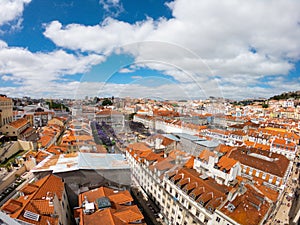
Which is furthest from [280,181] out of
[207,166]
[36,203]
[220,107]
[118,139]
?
[36,203]

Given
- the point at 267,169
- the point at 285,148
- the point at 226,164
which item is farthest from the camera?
the point at 285,148

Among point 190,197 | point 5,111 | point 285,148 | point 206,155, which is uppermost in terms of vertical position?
point 5,111

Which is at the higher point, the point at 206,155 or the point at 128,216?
the point at 206,155

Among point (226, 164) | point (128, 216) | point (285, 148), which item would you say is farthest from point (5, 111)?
point (285, 148)

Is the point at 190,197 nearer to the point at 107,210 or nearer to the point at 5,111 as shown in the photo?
the point at 107,210

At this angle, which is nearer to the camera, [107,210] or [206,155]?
[107,210]

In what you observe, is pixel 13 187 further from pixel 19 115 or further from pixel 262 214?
pixel 19 115

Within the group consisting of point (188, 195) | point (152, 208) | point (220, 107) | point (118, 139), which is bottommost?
point (152, 208)

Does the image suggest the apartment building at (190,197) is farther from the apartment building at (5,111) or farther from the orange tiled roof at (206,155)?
the apartment building at (5,111)

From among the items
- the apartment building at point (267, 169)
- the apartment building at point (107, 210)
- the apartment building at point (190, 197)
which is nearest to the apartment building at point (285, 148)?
the apartment building at point (267, 169)

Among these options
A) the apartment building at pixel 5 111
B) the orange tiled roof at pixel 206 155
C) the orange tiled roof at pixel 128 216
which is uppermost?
the apartment building at pixel 5 111

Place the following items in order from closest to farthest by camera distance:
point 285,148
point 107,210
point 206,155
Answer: point 107,210
point 206,155
point 285,148
